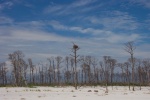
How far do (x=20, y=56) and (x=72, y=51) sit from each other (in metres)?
24.1

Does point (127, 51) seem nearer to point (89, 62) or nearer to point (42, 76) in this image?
point (89, 62)

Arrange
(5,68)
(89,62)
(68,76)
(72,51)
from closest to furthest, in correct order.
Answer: (72,51), (89,62), (5,68), (68,76)

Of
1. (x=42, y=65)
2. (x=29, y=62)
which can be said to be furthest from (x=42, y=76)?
(x=29, y=62)

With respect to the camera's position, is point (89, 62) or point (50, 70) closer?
point (89, 62)

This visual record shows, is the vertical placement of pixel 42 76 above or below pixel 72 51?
below

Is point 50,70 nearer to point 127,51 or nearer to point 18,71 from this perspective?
point 18,71

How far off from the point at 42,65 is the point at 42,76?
4.29 metres

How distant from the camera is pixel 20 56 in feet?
213

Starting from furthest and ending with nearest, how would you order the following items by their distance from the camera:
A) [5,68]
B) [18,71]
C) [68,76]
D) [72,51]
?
[68,76] < [5,68] < [18,71] < [72,51]

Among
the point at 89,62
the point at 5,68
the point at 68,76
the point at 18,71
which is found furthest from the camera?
the point at 68,76

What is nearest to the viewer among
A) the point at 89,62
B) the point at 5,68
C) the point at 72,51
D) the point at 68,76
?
the point at 72,51

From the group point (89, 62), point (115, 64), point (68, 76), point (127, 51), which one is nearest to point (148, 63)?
point (115, 64)

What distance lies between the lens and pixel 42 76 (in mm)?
91500

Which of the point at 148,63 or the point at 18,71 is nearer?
the point at 18,71
